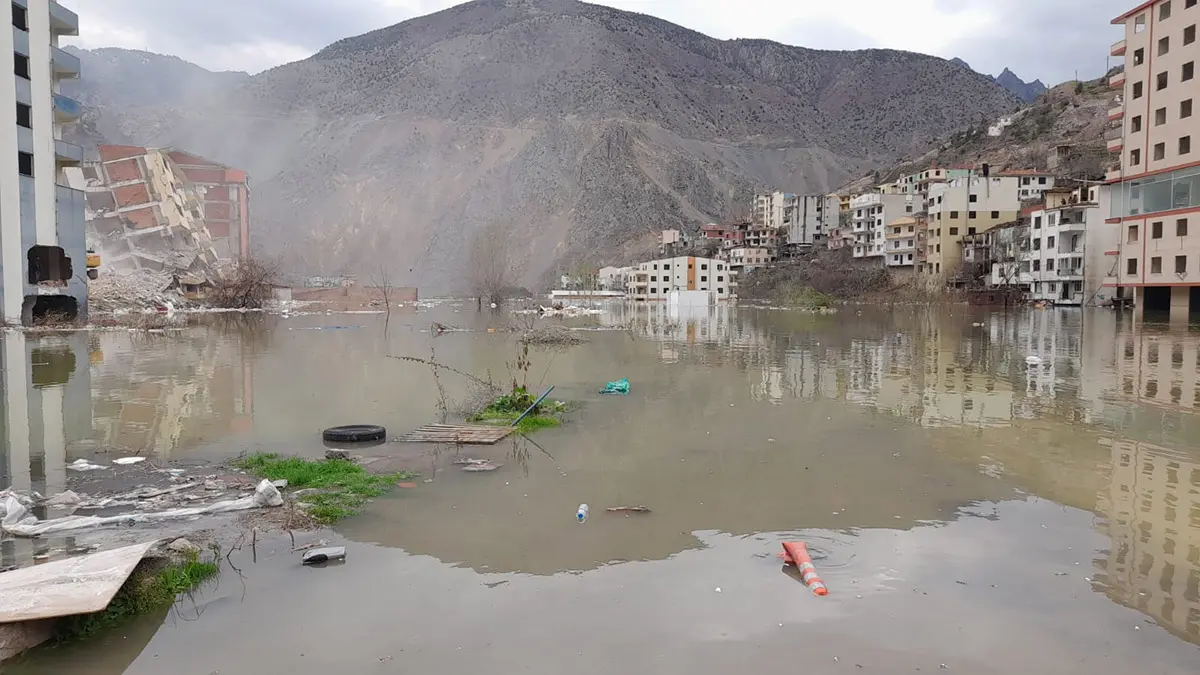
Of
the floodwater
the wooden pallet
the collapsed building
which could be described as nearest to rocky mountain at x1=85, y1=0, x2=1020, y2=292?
the collapsed building

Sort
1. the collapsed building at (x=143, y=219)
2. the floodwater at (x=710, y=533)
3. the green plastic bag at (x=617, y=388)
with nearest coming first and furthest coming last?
the floodwater at (x=710, y=533), the green plastic bag at (x=617, y=388), the collapsed building at (x=143, y=219)

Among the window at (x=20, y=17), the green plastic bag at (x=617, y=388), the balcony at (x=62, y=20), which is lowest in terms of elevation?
the green plastic bag at (x=617, y=388)

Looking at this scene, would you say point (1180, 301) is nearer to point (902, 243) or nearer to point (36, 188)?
point (902, 243)

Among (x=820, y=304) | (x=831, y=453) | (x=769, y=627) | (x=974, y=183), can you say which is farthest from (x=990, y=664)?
(x=974, y=183)

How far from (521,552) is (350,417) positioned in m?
7.21

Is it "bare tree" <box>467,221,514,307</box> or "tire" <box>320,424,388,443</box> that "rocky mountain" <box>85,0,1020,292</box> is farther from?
"tire" <box>320,424,388,443</box>

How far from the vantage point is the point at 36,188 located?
104ft

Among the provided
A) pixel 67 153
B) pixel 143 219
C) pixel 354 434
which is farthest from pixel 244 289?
pixel 354 434

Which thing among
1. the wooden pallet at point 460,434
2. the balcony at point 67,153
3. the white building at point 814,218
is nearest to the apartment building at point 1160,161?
the wooden pallet at point 460,434

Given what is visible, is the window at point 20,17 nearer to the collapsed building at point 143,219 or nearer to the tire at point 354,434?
the collapsed building at point 143,219

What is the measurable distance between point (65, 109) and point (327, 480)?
3505 cm

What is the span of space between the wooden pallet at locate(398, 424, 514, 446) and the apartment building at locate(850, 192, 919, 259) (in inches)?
2965

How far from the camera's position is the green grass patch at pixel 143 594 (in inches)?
196

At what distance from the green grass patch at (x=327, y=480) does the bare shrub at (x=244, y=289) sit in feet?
164
